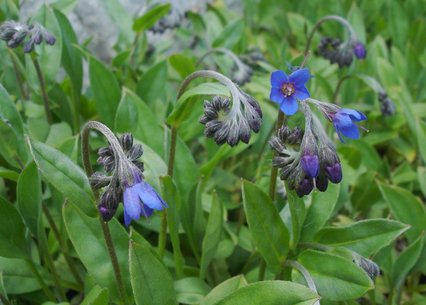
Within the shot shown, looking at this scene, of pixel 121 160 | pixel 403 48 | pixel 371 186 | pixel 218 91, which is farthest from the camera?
pixel 403 48

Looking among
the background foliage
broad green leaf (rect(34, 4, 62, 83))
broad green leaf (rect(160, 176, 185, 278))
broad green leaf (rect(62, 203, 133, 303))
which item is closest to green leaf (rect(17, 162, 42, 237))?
the background foliage

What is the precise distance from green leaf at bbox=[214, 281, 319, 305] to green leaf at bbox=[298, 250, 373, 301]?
355 millimetres

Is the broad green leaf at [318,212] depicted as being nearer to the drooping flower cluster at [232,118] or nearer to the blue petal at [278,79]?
the drooping flower cluster at [232,118]

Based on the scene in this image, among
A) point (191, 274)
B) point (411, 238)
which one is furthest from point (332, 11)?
point (191, 274)

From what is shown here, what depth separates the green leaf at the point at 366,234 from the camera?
2.66 m

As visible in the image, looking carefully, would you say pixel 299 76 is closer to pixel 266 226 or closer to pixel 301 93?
pixel 301 93

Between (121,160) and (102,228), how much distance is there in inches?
19.4

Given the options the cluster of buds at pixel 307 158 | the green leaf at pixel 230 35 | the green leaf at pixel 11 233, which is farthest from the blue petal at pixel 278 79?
the green leaf at pixel 230 35

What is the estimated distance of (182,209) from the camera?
304cm

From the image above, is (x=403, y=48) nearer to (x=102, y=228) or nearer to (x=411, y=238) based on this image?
(x=411, y=238)

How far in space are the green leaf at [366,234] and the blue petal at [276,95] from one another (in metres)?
0.84

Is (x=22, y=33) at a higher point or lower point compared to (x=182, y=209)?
higher

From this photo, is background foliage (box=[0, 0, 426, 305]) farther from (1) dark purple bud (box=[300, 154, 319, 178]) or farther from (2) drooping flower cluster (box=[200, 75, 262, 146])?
(1) dark purple bud (box=[300, 154, 319, 178])

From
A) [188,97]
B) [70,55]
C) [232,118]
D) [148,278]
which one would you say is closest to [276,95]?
[232,118]
